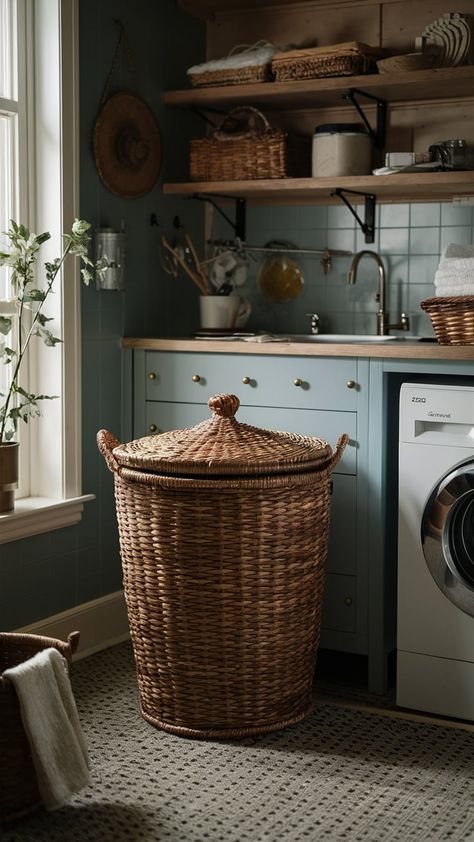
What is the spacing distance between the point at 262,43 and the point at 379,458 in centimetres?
154

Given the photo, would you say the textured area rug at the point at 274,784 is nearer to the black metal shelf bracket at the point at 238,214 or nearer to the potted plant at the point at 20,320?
the potted plant at the point at 20,320

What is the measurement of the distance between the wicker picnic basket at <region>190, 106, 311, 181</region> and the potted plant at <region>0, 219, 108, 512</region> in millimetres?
616

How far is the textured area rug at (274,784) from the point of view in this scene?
7.29 feet

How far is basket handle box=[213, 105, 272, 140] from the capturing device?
346 centimetres

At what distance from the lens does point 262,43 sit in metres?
3.55

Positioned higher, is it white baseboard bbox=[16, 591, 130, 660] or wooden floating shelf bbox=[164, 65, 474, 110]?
wooden floating shelf bbox=[164, 65, 474, 110]

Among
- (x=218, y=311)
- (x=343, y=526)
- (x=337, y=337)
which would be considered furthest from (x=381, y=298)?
(x=343, y=526)

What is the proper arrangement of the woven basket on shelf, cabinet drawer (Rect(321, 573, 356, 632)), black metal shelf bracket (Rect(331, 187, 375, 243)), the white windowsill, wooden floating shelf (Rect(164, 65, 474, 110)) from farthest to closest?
black metal shelf bracket (Rect(331, 187, 375, 243)) < wooden floating shelf (Rect(164, 65, 474, 110)) < cabinet drawer (Rect(321, 573, 356, 632)) < the white windowsill < the woven basket on shelf

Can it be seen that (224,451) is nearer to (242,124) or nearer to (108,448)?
(108,448)

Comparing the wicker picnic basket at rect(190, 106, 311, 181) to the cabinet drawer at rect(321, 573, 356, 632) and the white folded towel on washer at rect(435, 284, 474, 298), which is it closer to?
the white folded towel on washer at rect(435, 284, 474, 298)

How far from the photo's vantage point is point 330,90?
3.32m

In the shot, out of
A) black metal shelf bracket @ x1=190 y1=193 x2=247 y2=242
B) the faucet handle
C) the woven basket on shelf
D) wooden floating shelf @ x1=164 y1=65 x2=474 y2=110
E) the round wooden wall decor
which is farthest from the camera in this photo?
black metal shelf bracket @ x1=190 y1=193 x2=247 y2=242

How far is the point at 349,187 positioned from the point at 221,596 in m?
1.41

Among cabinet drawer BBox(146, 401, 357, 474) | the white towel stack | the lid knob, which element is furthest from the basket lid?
the white towel stack
